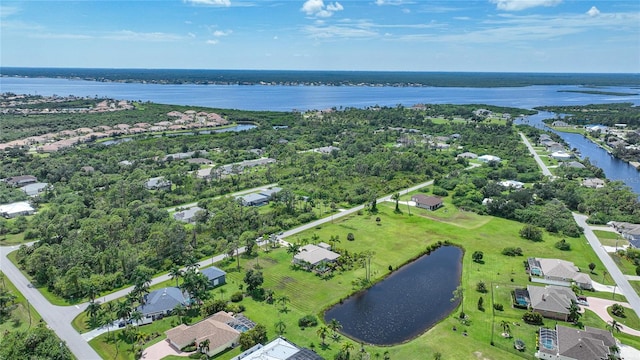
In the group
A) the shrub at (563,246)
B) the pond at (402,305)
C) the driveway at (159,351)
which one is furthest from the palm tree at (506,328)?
the driveway at (159,351)

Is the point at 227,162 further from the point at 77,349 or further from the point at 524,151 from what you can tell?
the point at 524,151

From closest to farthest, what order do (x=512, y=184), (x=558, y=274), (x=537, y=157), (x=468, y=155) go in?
(x=558, y=274), (x=512, y=184), (x=537, y=157), (x=468, y=155)

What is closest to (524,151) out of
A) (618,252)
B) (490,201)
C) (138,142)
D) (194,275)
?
(490,201)

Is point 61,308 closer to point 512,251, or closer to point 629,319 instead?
point 512,251

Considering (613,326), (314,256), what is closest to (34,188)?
(314,256)

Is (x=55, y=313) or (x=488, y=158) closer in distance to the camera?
(x=55, y=313)

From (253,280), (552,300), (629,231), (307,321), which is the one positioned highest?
(629,231)
